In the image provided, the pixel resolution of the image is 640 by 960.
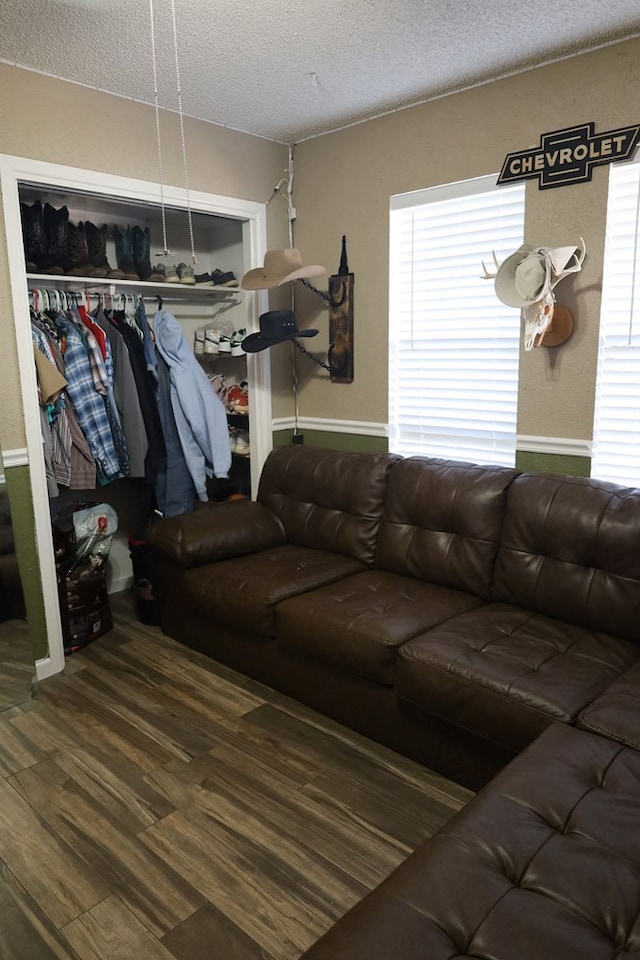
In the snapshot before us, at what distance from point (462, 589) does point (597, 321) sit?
1240mm

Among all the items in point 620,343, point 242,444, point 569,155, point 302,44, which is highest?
point 302,44

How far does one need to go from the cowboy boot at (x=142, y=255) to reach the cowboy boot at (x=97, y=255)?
0.41ft

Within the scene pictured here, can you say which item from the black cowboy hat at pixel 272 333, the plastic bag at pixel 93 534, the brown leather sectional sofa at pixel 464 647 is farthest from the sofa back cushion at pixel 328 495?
the plastic bag at pixel 93 534

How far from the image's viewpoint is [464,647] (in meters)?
2.25

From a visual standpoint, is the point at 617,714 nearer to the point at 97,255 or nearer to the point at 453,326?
the point at 453,326

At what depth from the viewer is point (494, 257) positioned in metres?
2.93

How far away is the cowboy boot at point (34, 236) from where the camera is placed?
10.3 ft

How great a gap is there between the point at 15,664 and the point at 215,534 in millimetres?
1050

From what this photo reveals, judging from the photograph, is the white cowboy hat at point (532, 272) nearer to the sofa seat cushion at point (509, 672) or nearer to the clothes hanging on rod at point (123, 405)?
the sofa seat cushion at point (509, 672)

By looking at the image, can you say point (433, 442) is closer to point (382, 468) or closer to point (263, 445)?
point (382, 468)

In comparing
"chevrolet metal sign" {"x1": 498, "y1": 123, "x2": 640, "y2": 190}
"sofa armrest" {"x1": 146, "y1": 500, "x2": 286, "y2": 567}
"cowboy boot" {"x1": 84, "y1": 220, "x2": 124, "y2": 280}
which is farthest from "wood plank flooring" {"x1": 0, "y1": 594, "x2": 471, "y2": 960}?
"chevrolet metal sign" {"x1": 498, "y1": 123, "x2": 640, "y2": 190}


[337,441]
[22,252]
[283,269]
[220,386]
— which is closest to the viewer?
[22,252]

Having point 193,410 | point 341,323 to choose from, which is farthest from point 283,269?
point 193,410

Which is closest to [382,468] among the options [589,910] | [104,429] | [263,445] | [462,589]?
[462,589]
